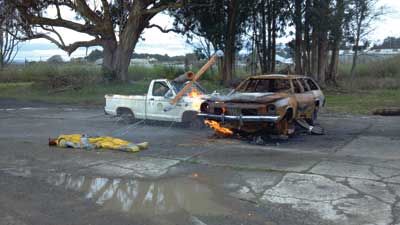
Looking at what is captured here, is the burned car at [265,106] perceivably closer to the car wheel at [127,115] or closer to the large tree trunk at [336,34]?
the car wheel at [127,115]

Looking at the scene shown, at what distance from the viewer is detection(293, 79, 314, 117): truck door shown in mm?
12116

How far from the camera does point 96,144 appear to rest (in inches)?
421

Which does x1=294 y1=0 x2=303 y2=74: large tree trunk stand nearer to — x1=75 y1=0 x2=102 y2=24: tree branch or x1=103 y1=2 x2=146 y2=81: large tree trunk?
x1=103 y1=2 x2=146 y2=81: large tree trunk

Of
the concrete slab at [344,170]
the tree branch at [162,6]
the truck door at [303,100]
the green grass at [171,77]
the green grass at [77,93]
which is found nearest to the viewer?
the concrete slab at [344,170]

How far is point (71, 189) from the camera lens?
724 cm

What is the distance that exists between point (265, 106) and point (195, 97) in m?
3.12

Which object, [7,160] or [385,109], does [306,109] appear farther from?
[7,160]

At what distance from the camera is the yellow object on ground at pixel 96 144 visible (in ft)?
34.0

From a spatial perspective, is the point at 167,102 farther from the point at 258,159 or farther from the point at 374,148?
the point at 374,148

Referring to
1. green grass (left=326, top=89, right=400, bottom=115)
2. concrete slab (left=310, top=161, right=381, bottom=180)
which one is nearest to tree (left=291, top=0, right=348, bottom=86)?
green grass (left=326, top=89, right=400, bottom=115)

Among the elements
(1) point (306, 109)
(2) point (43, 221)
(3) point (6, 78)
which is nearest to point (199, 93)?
(1) point (306, 109)

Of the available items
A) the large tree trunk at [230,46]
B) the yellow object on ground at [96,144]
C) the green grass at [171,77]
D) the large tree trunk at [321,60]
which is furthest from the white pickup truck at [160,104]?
the large tree trunk at [321,60]

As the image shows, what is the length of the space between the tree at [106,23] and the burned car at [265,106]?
562 inches

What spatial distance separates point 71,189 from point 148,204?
153 centimetres
